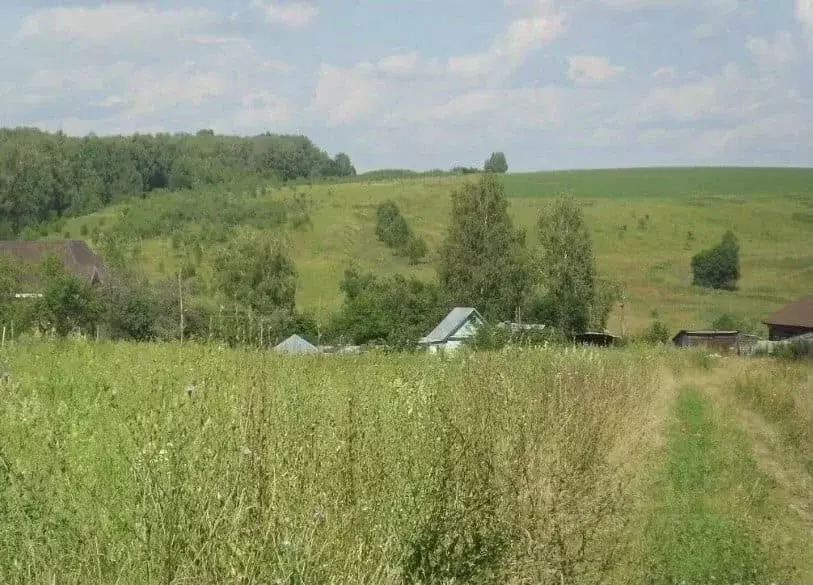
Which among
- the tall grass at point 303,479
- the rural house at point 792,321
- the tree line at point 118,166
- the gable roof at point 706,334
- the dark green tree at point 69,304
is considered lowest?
the gable roof at point 706,334

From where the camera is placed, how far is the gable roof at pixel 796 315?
5362 centimetres

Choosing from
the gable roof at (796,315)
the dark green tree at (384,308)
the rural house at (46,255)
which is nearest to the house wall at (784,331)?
the gable roof at (796,315)

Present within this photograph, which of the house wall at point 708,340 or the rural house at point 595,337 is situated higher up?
the rural house at point 595,337

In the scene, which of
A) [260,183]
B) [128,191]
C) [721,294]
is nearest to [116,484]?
[721,294]

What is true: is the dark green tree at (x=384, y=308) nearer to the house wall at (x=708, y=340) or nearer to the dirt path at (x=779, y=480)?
the house wall at (x=708, y=340)

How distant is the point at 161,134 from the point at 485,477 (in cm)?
11771

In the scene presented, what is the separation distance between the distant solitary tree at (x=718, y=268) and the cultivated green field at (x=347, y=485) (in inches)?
2879

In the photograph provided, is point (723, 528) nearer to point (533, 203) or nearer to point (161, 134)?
point (533, 203)

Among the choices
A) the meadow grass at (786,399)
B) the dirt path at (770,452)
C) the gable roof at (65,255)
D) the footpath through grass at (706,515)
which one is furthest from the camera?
the gable roof at (65,255)

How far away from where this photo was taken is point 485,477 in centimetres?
648

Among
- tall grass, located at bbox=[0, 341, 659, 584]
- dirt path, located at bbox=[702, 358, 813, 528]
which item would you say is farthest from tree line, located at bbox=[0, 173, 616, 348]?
tall grass, located at bbox=[0, 341, 659, 584]

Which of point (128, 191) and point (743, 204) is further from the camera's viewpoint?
point (743, 204)

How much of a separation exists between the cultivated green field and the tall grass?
1 cm

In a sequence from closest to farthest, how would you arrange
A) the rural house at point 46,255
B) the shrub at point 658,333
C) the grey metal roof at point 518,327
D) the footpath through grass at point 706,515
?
1. the footpath through grass at point 706,515
2. the grey metal roof at point 518,327
3. the rural house at point 46,255
4. the shrub at point 658,333
